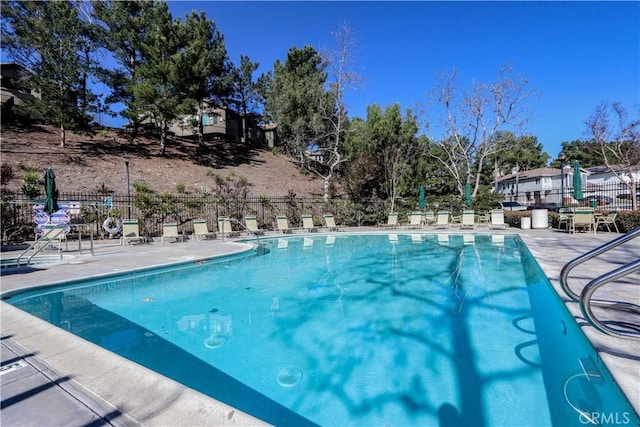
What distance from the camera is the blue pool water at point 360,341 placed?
2631 mm

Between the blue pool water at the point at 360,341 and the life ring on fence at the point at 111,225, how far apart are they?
6.69 meters

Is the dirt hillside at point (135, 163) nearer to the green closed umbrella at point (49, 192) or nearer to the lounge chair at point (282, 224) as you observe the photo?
the lounge chair at point (282, 224)

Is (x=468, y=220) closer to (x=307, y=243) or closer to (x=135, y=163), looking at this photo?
(x=307, y=243)

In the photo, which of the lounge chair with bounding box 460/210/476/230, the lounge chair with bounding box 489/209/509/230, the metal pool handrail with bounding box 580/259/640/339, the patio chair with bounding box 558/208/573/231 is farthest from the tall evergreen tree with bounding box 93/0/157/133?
the metal pool handrail with bounding box 580/259/640/339

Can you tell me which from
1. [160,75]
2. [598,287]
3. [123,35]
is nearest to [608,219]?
[598,287]

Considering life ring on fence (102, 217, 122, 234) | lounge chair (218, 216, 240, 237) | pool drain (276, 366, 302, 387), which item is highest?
life ring on fence (102, 217, 122, 234)

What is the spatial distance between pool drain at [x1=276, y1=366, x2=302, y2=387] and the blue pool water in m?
0.02

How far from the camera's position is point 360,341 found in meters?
3.92

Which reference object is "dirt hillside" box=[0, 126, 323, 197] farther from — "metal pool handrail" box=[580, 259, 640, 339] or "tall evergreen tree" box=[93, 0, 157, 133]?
"metal pool handrail" box=[580, 259, 640, 339]

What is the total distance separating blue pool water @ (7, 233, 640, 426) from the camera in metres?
2.63

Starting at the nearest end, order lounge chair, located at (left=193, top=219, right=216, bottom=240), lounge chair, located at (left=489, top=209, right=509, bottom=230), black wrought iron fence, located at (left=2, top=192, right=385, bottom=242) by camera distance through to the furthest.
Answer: black wrought iron fence, located at (left=2, top=192, right=385, bottom=242) → lounge chair, located at (left=193, top=219, right=216, bottom=240) → lounge chair, located at (left=489, top=209, right=509, bottom=230)

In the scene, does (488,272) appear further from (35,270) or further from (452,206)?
(452,206)

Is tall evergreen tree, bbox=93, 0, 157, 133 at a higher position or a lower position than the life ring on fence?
higher

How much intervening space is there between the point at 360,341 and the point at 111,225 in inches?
472
